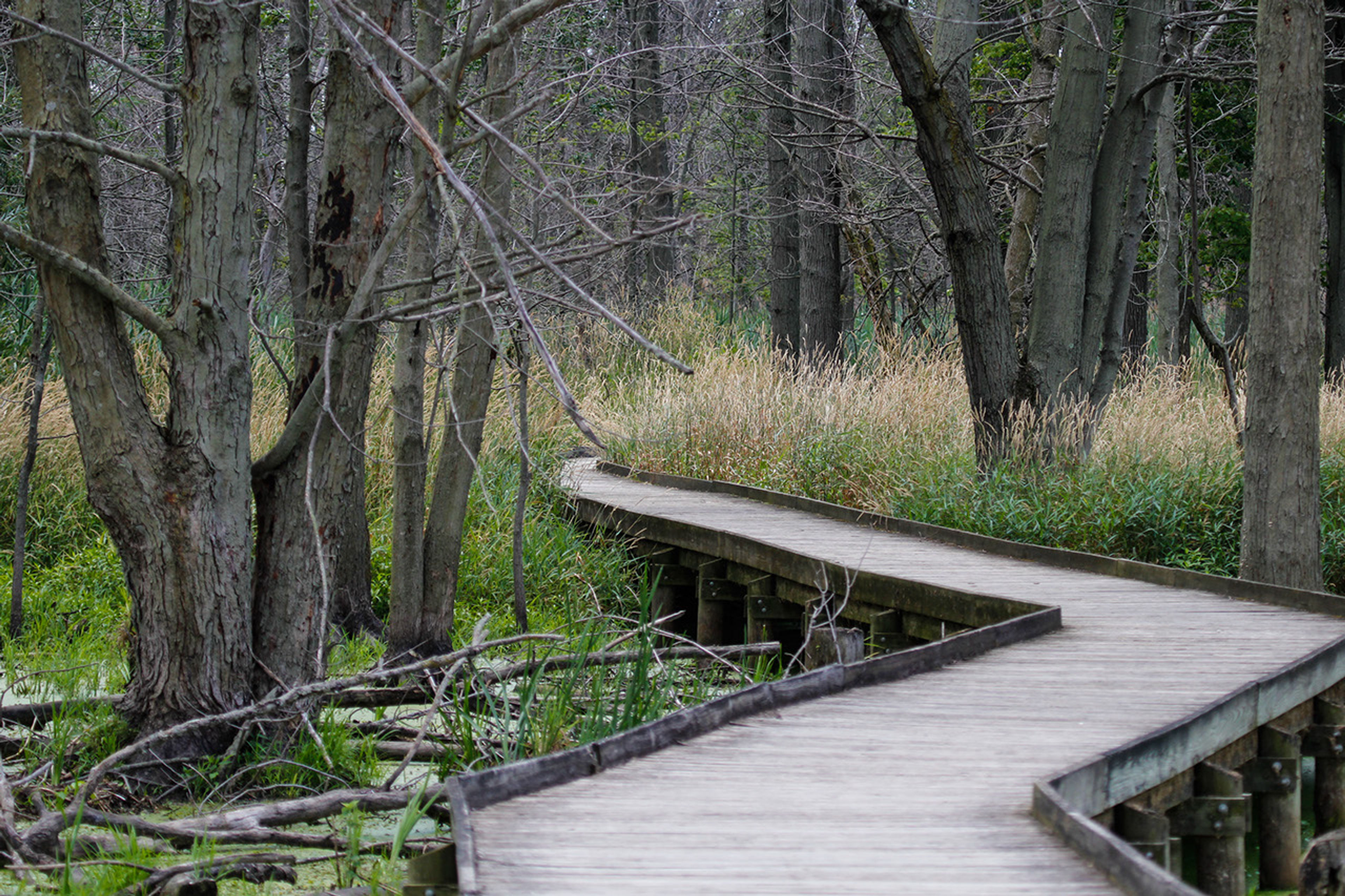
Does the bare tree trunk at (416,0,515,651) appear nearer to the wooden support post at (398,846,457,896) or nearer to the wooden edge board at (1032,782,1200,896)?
the wooden support post at (398,846,457,896)

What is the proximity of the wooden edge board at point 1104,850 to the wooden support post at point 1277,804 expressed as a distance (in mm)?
1916

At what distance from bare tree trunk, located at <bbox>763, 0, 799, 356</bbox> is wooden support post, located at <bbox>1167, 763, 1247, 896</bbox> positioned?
10.7m

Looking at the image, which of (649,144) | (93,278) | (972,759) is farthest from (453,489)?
(649,144)

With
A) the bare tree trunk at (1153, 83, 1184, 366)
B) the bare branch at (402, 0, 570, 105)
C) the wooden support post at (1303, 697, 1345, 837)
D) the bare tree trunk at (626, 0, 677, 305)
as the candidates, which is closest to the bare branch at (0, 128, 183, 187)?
the bare branch at (402, 0, 570, 105)

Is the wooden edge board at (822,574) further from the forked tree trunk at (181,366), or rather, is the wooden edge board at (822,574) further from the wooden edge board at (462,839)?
the wooden edge board at (462,839)

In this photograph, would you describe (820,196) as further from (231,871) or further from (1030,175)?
(231,871)

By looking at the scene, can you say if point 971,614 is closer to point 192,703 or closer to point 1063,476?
point 1063,476

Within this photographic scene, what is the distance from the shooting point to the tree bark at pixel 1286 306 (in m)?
6.29

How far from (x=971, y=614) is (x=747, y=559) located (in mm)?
1928

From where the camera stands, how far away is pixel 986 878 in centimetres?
279

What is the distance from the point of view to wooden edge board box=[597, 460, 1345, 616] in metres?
6.32

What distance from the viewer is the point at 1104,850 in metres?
2.85

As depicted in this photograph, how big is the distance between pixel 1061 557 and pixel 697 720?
4.16 metres

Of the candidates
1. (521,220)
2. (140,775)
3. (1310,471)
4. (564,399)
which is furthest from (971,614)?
(521,220)
